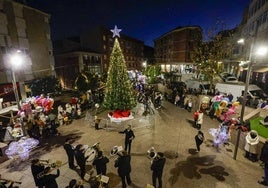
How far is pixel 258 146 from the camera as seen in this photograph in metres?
8.60

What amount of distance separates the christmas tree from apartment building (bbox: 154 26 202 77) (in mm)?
32948

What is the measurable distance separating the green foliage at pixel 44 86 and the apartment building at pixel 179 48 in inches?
1317

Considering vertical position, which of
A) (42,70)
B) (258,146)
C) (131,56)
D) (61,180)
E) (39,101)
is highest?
(131,56)

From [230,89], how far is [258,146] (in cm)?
Answer: 1114

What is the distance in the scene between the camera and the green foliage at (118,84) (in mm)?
13539

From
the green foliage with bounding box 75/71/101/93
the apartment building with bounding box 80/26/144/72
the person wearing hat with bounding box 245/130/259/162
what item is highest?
the apartment building with bounding box 80/26/144/72

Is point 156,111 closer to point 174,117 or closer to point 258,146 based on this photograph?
point 174,117

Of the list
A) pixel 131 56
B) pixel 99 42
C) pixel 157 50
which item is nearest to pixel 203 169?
pixel 99 42

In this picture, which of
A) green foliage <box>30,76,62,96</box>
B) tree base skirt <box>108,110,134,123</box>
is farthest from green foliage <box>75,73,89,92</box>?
tree base skirt <box>108,110,134,123</box>

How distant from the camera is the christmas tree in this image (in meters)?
13.5

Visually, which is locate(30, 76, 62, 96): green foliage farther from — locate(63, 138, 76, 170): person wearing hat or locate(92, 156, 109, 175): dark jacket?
locate(92, 156, 109, 175): dark jacket

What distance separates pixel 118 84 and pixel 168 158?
23.7 feet

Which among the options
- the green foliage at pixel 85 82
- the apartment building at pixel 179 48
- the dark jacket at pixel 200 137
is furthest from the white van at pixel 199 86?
the apartment building at pixel 179 48

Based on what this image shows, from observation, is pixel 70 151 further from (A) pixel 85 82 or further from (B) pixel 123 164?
(A) pixel 85 82
